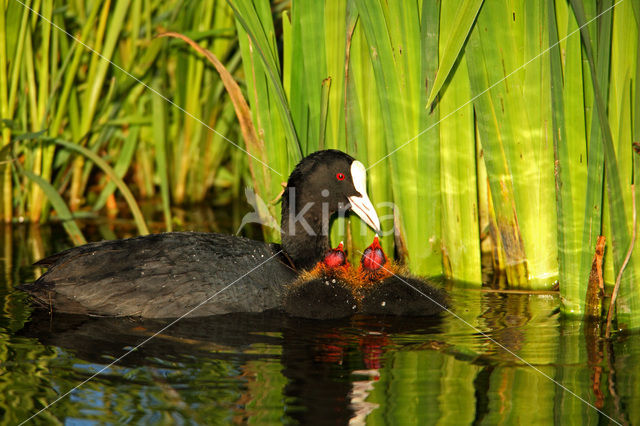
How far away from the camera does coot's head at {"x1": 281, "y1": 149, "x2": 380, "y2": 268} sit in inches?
185

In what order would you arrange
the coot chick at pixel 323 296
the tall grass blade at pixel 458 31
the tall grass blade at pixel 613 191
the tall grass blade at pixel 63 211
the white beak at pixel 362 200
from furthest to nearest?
1. the tall grass blade at pixel 63 211
2. the white beak at pixel 362 200
3. the coot chick at pixel 323 296
4. the tall grass blade at pixel 458 31
5. the tall grass blade at pixel 613 191

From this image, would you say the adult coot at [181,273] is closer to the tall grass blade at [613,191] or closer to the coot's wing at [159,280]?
the coot's wing at [159,280]

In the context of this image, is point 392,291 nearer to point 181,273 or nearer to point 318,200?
point 318,200

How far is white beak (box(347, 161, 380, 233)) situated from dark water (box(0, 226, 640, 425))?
0.62 metres

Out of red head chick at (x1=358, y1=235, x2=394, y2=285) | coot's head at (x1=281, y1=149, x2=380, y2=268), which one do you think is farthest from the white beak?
red head chick at (x1=358, y1=235, x2=394, y2=285)

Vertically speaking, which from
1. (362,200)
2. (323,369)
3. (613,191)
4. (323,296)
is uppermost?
(362,200)

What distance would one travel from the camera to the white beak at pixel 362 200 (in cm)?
464

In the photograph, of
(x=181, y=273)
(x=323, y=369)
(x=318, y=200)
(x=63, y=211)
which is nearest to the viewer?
(x=323, y=369)

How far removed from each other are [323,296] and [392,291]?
0.38 m

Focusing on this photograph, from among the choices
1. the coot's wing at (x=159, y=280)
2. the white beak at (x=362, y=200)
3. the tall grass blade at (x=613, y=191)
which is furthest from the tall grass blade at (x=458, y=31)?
the coot's wing at (x=159, y=280)

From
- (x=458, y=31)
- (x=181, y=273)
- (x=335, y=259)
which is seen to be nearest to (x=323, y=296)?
(x=335, y=259)

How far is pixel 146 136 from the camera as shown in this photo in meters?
7.25

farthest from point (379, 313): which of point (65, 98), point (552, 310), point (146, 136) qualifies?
point (146, 136)

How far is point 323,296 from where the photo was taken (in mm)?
4211
